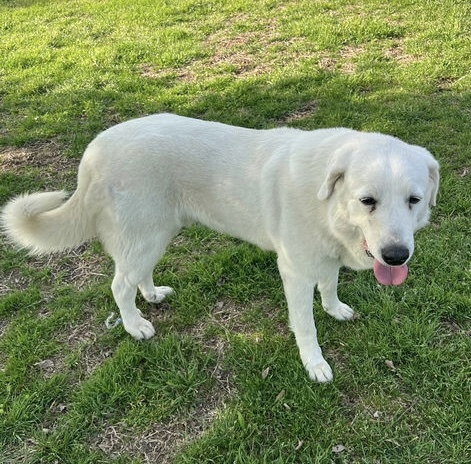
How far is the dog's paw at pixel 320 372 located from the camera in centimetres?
293

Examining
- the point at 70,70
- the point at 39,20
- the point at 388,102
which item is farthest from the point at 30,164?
the point at 39,20

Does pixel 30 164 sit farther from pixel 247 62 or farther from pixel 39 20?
pixel 39 20

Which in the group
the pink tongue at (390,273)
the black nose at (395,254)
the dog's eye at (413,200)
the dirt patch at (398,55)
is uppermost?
the dog's eye at (413,200)

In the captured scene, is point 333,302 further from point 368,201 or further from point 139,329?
point 139,329

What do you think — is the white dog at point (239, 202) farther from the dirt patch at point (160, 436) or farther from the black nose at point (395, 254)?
the dirt patch at point (160, 436)

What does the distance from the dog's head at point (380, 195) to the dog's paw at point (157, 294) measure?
159 centimetres

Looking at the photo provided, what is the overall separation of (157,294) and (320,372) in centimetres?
133

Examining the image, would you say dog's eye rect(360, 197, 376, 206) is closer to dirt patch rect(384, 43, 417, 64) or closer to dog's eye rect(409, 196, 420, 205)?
dog's eye rect(409, 196, 420, 205)

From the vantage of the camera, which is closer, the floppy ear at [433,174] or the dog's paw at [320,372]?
the floppy ear at [433,174]

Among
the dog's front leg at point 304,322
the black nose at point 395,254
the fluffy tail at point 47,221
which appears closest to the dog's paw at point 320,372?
the dog's front leg at point 304,322

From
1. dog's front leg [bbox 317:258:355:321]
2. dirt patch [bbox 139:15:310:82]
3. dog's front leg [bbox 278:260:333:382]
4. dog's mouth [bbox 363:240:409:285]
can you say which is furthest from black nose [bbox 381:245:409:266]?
dirt patch [bbox 139:15:310:82]

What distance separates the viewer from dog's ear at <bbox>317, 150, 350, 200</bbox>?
2.37m

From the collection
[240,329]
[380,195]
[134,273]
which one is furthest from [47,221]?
[380,195]

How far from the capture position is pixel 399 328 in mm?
3186
